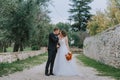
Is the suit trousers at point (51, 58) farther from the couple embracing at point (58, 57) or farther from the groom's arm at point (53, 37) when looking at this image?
the groom's arm at point (53, 37)

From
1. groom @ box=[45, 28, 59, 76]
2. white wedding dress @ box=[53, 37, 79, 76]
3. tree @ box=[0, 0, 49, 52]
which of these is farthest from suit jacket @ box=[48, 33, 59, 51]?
tree @ box=[0, 0, 49, 52]

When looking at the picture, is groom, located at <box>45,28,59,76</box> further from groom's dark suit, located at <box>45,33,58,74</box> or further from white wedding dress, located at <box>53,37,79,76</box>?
white wedding dress, located at <box>53,37,79,76</box>

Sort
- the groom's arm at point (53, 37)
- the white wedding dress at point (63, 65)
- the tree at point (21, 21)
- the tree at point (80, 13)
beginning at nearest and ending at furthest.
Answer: the groom's arm at point (53, 37)
the white wedding dress at point (63, 65)
the tree at point (21, 21)
the tree at point (80, 13)

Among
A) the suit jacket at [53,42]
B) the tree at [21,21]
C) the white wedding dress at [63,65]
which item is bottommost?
the white wedding dress at [63,65]

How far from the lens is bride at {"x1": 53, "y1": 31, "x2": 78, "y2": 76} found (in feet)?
42.7

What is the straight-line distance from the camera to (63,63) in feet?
43.8

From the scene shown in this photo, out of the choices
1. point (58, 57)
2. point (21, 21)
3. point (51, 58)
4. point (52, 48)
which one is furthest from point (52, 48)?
point (21, 21)

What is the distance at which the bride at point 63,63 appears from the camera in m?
13.0

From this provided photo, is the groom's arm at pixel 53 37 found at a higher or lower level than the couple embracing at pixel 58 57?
higher

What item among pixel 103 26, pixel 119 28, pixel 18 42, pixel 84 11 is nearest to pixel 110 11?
pixel 103 26

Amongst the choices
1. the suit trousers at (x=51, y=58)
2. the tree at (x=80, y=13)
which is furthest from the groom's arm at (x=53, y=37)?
the tree at (x=80, y=13)

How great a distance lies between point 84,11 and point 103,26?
130 ft

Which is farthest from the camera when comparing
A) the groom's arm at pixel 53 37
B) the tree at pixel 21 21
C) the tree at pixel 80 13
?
the tree at pixel 80 13

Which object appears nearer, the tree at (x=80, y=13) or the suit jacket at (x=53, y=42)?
the suit jacket at (x=53, y=42)
